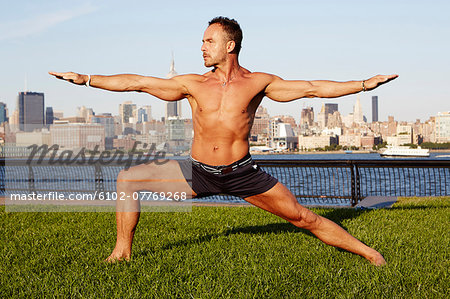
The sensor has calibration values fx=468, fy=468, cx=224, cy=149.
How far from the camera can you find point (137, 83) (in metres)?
4.42

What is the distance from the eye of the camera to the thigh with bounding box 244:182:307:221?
14.6ft

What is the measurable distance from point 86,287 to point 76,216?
4.84 m

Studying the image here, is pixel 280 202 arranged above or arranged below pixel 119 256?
above

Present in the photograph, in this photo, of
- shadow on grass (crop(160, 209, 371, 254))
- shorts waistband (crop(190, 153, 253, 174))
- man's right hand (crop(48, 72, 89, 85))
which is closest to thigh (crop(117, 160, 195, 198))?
shorts waistband (crop(190, 153, 253, 174))

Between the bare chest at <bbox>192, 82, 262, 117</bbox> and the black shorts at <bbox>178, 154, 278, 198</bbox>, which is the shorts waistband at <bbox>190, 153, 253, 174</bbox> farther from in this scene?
the bare chest at <bbox>192, 82, 262, 117</bbox>

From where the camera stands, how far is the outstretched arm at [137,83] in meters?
4.27

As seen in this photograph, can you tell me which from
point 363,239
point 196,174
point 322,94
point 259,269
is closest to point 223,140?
point 196,174

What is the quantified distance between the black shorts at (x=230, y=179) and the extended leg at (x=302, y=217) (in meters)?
0.10

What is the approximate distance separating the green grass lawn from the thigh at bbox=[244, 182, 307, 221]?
1.90 feet

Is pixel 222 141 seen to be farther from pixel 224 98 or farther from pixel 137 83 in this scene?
pixel 137 83

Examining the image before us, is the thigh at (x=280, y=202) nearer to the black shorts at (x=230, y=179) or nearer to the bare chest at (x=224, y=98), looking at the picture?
the black shorts at (x=230, y=179)

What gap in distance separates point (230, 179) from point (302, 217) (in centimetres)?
82

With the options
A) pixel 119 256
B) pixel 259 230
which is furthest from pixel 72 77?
pixel 259 230

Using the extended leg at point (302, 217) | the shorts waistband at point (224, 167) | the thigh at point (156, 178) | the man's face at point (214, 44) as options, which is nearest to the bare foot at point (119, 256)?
the thigh at point (156, 178)
